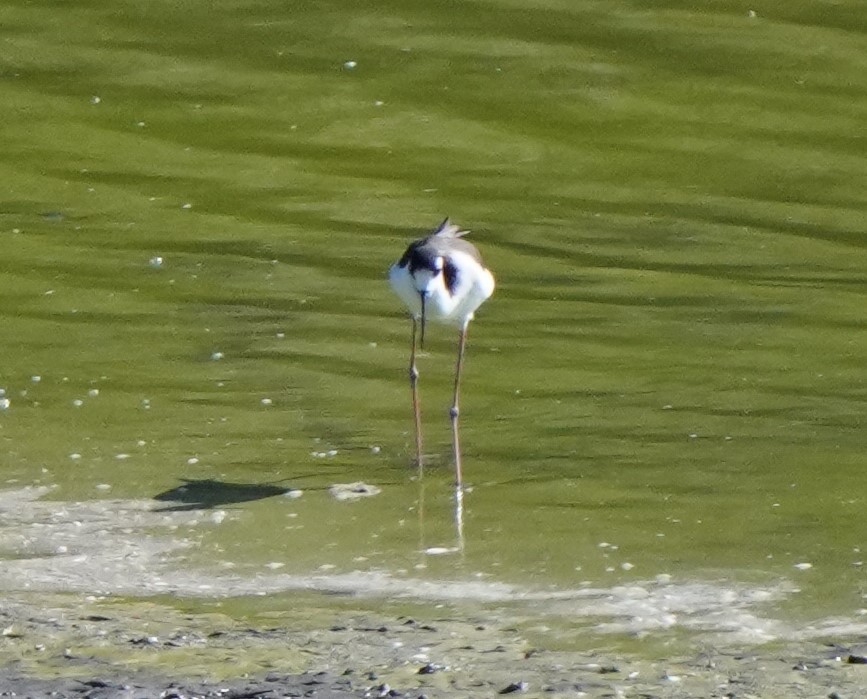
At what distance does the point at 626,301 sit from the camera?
397 inches

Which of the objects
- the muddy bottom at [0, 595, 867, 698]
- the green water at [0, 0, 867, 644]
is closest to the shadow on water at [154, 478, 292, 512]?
the green water at [0, 0, 867, 644]

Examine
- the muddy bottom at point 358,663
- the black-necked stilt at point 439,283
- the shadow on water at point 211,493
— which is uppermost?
the black-necked stilt at point 439,283

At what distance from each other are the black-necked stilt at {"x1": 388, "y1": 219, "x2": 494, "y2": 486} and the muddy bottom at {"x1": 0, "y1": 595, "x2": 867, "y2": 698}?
2.25 m

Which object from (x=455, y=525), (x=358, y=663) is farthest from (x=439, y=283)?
(x=358, y=663)

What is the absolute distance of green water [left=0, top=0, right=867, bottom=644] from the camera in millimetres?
7094

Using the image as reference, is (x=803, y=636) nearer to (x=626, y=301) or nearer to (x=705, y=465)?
(x=705, y=465)

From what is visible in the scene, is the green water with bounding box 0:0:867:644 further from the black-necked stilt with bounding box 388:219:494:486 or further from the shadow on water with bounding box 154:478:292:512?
the black-necked stilt with bounding box 388:219:494:486

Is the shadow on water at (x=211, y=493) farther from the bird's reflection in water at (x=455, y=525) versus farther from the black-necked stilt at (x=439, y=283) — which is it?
the black-necked stilt at (x=439, y=283)

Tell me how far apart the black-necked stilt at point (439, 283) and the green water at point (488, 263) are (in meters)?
0.29

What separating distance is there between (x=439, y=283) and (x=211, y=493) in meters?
1.35

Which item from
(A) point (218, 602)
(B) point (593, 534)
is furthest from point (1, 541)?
(B) point (593, 534)

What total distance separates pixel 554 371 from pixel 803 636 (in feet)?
11.7

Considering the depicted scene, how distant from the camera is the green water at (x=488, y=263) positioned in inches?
279

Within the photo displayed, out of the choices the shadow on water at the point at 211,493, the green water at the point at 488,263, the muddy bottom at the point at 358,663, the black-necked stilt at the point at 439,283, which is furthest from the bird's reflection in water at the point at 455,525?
the muddy bottom at the point at 358,663
